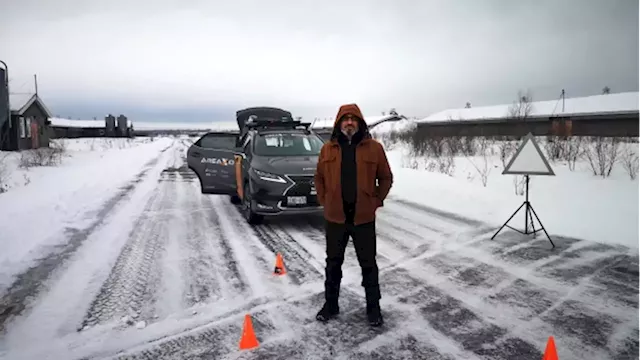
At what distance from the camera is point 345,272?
4.90 m

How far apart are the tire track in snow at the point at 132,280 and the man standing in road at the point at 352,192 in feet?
6.20

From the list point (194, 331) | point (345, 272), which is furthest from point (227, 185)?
point (194, 331)

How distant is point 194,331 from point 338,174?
188 centimetres

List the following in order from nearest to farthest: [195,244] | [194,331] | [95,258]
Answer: [194,331] < [95,258] < [195,244]

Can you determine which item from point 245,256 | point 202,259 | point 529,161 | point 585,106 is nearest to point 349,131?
point 245,256

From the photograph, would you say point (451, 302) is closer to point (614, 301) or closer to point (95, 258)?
point (614, 301)

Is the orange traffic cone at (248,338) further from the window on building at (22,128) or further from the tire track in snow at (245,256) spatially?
the window on building at (22,128)

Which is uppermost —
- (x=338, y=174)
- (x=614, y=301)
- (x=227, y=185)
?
(x=338, y=174)

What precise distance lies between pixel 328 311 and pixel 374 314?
434 millimetres

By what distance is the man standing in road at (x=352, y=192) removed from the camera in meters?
3.47

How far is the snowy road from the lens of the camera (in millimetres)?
3230

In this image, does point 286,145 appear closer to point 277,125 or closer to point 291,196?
point 277,125

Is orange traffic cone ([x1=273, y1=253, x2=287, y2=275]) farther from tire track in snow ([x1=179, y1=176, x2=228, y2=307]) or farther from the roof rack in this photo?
the roof rack

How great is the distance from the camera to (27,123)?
99.1 feet
